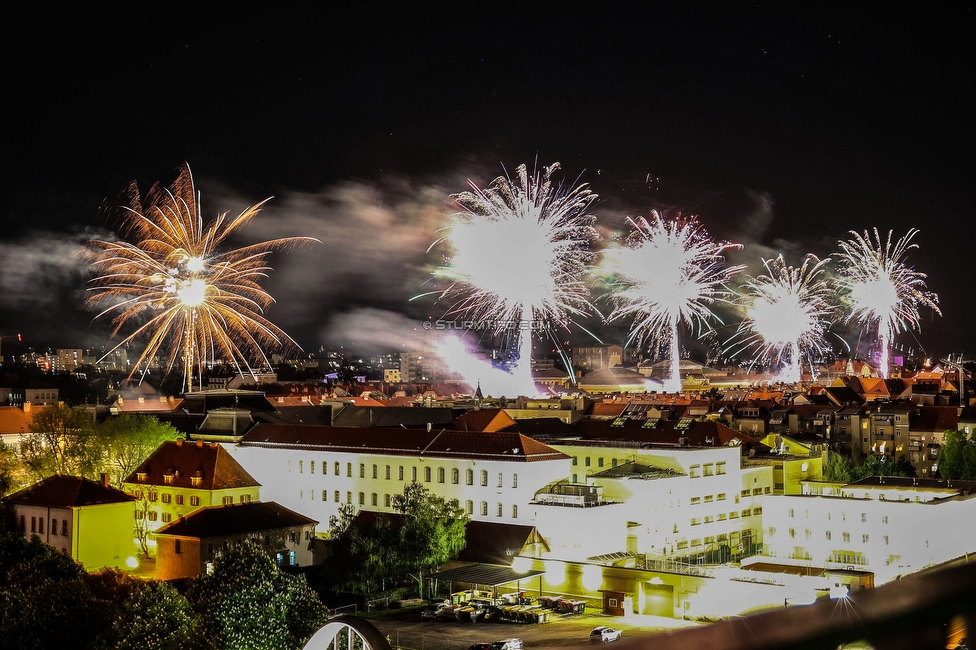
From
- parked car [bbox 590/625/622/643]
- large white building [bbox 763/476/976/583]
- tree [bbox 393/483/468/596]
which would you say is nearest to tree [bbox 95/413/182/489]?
tree [bbox 393/483/468/596]

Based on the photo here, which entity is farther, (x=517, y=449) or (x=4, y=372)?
(x=4, y=372)

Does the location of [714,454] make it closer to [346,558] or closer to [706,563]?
[706,563]

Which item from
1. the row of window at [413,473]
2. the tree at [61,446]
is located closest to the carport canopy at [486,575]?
the row of window at [413,473]

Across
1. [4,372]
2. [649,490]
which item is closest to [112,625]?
[649,490]

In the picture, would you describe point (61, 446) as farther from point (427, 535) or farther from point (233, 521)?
point (427, 535)

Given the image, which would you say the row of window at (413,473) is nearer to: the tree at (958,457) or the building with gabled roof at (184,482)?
the building with gabled roof at (184,482)

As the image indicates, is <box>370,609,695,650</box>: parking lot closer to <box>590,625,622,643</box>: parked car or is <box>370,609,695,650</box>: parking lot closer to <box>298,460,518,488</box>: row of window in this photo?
<box>590,625,622,643</box>: parked car
